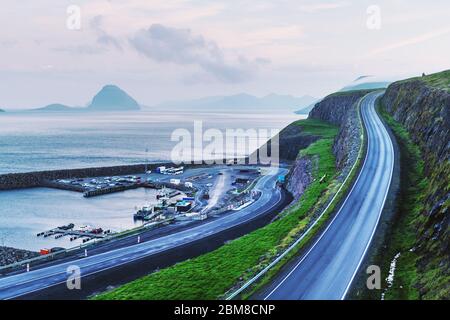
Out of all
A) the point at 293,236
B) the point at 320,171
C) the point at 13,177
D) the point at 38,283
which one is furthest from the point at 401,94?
the point at 13,177

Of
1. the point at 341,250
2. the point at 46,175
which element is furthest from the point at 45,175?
the point at 341,250

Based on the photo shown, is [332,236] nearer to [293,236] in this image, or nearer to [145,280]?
[293,236]

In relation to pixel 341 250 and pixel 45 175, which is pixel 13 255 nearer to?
pixel 341 250

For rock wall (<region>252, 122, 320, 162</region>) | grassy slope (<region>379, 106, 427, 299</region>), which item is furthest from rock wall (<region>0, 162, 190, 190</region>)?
grassy slope (<region>379, 106, 427, 299</region>)

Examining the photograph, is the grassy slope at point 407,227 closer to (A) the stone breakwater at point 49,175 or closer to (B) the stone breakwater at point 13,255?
(B) the stone breakwater at point 13,255
